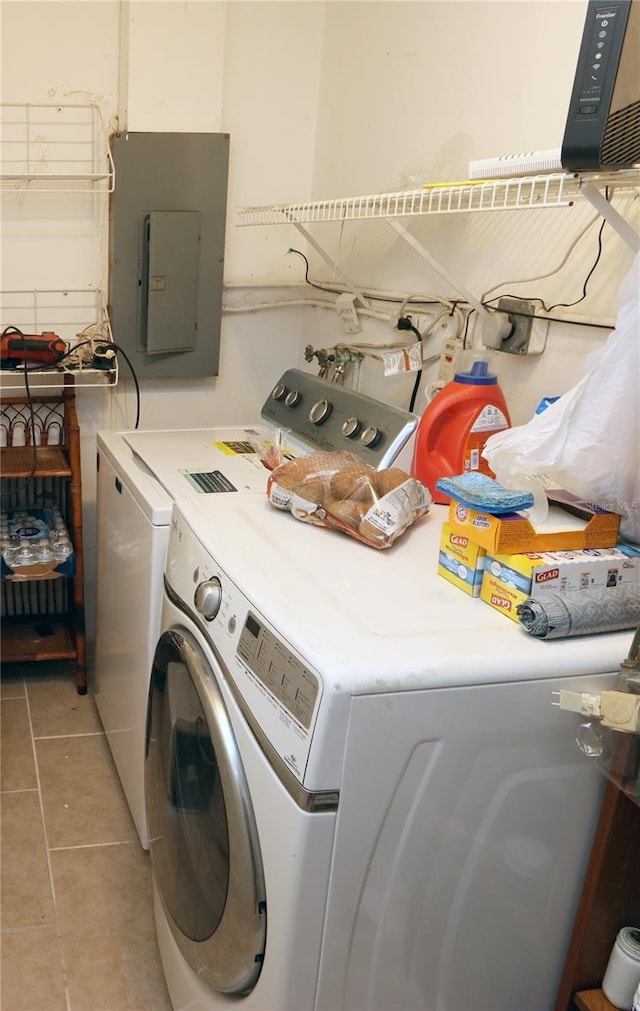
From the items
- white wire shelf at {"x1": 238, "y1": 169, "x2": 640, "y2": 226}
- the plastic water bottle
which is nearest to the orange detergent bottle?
white wire shelf at {"x1": 238, "y1": 169, "x2": 640, "y2": 226}

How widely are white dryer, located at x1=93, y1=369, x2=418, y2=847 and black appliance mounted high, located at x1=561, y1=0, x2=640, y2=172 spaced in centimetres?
78

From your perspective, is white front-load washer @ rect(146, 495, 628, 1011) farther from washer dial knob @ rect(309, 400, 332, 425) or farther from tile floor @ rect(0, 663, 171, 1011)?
washer dial knob @ rect(309, 400, 332, 425)

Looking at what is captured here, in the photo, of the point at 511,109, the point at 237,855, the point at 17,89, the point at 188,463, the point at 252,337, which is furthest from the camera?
the point at 252,337

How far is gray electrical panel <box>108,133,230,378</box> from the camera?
2475mm

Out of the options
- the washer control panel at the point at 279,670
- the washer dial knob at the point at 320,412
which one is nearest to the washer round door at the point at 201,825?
the washer control panel at the point at 279,670

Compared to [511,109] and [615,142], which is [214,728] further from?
[511,109]

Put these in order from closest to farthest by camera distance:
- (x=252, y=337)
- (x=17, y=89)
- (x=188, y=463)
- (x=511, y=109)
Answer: (x=511, y=109) < (x=188, y=463) < (x=17, y=89) < (x=252, y=337)

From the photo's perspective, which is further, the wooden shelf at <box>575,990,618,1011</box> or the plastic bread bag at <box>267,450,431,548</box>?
the plastic bread bag at <box>267,450,431,548</box>

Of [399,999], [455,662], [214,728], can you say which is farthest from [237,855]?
[455,662]

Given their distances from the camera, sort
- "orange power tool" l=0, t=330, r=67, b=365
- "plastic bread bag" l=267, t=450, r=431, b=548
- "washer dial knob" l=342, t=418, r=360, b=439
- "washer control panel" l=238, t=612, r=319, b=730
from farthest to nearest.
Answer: "orange power tool" l=0, t=330, r=67, b=365 → "washer dial knob" l=342, t=418, r=360, b=439 → "plastic bread bag" l=267, t=450, r=431, b=548 → "washer control panel" l=238, t=612, r=319, b=730

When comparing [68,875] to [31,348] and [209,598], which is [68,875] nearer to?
[209,598]

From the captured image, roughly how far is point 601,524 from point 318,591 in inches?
16.4

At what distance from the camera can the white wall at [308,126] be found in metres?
1.72

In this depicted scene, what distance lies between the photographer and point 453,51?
1.98 metres
